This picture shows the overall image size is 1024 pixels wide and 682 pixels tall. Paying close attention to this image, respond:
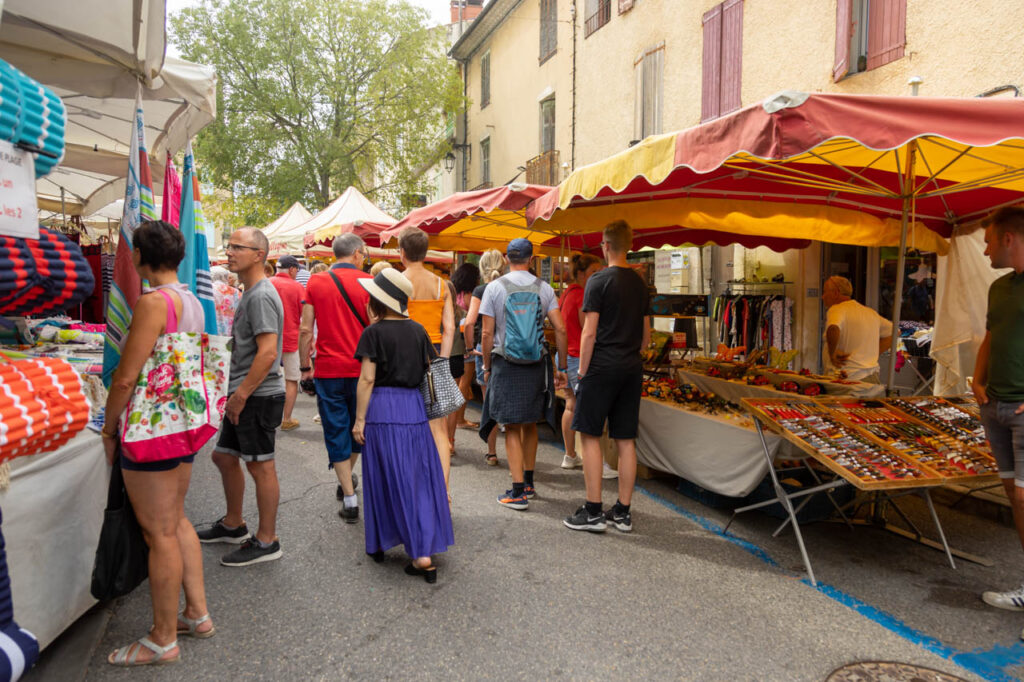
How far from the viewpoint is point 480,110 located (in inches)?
870

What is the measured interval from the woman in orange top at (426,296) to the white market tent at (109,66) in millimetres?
1490

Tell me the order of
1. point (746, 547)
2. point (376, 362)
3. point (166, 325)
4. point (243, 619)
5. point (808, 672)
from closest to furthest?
point (166, 325) → point (808, 672) → point (243, 619) → point (376, 362) → point (746, 547)

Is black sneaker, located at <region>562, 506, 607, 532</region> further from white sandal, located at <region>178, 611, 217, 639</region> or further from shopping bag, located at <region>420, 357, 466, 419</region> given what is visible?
white sandal, located at <region>178, 611, 217, 639</region>

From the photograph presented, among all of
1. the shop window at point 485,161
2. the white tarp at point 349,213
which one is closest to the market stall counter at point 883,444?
the white tarp at point 349,213

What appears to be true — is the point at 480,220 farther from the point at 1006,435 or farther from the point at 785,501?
the point at 1006,435

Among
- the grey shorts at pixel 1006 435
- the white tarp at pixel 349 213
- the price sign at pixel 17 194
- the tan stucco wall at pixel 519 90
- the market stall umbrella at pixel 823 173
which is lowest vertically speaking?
the grey shorts at pixel 1006 435

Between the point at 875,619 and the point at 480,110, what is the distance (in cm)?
2109

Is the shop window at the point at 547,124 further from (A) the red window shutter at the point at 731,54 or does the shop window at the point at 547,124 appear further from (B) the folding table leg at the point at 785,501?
(B) the folding table leg at the point at 785,501

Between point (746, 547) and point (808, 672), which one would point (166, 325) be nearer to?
point (808, 672)

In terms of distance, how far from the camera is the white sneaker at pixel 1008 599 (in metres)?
3.43

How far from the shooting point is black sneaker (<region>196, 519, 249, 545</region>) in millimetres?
4105

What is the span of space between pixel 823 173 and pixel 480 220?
4.35m

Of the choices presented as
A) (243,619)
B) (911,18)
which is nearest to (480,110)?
(911,18)

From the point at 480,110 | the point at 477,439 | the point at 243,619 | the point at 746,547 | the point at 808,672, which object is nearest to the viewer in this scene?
the point at 808,672
